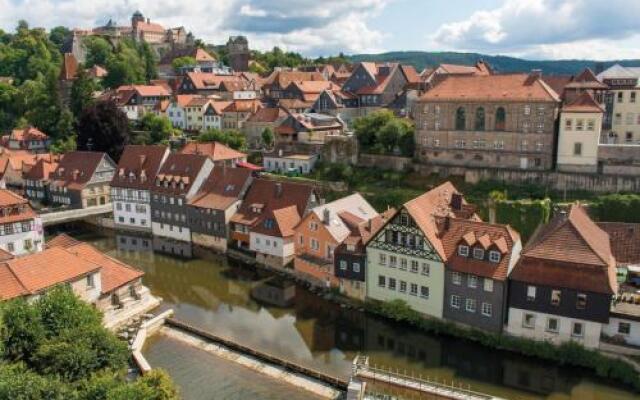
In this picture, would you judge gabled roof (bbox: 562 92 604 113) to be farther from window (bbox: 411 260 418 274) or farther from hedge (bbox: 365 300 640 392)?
hedge (bbox: 365 300 640 392)

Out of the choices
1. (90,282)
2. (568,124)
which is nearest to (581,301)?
(568,124)

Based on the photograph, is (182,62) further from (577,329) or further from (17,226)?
(577,329)

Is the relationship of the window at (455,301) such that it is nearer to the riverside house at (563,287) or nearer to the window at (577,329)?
the riverside house at (563,287)

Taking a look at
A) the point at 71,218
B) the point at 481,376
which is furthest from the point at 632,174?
the point at 71,218

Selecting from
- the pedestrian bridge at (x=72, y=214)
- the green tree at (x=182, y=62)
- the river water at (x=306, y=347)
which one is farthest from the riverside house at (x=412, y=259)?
the green tree at (x=182, y=62)

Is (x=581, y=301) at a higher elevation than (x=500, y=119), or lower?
lower
